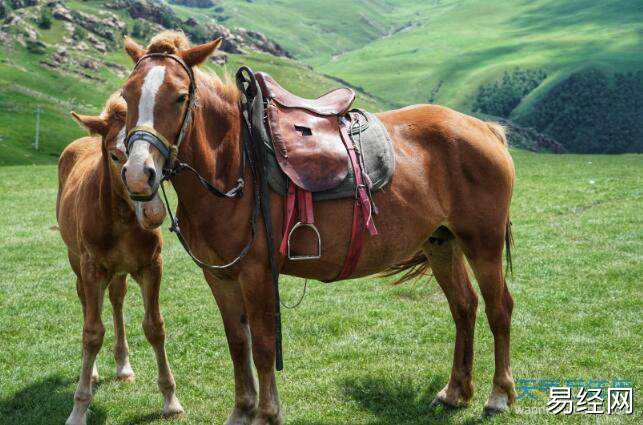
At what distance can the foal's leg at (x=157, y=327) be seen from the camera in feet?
21.2

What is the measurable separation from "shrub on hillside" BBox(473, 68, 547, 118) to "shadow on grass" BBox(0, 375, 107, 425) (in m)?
151

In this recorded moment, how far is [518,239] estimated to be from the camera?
15453mm

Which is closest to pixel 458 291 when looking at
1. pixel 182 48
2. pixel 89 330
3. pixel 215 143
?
pixel 215 143

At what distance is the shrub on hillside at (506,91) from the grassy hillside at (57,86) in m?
28.5

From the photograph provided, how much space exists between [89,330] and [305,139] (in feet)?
10.5

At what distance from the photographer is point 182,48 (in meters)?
4.83

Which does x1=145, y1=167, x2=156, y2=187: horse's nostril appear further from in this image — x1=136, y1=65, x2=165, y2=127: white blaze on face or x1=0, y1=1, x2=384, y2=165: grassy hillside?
x1=0, y1=1, x2=384, y2=165: grassy hillside

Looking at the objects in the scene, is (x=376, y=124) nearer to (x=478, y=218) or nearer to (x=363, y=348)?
(x=478, y=218)

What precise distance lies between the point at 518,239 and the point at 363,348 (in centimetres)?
865

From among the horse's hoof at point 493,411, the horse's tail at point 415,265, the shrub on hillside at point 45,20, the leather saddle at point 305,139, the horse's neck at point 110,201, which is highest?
the leather saddle at point 305,139

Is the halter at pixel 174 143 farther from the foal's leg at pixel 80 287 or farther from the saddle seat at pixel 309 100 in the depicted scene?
the foal's leg at pixel 80 287

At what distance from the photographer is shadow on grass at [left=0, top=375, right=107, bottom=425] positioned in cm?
641

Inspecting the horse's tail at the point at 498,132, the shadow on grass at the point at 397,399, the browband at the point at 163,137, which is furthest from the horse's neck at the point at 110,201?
the horse's tail at the point at 498,132

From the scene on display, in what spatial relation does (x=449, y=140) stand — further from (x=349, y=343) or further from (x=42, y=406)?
(x=42, y=406)
